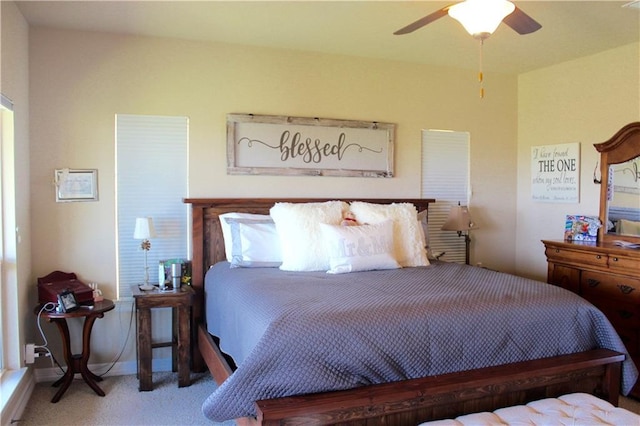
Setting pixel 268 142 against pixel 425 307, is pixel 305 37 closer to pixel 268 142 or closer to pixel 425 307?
pixel 268 142

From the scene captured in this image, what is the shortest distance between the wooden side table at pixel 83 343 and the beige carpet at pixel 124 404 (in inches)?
2.6

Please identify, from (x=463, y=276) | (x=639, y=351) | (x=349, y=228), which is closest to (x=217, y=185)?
(x=349, y=228)

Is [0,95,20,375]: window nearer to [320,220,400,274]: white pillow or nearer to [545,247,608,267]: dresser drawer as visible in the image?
[320,220,400,274]: white pillow

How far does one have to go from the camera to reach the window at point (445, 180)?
449 centimetres

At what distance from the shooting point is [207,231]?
12.3 ft

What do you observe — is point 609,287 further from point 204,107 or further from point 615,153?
point 204,107

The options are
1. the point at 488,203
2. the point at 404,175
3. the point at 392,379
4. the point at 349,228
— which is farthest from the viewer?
the point at 488,203

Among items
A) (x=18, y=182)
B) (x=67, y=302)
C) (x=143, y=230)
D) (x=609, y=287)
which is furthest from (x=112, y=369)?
(x=609, y=287)

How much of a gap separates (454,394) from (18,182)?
9.31 feet

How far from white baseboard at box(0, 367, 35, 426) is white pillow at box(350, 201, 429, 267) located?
2419mm

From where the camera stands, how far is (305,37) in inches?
143

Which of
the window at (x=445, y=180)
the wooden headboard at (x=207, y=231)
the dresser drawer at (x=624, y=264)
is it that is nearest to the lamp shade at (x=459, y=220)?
the window at (x=445, y=180)

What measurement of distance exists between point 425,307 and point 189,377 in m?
1.93

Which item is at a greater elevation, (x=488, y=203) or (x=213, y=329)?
(x=488, y=203)
